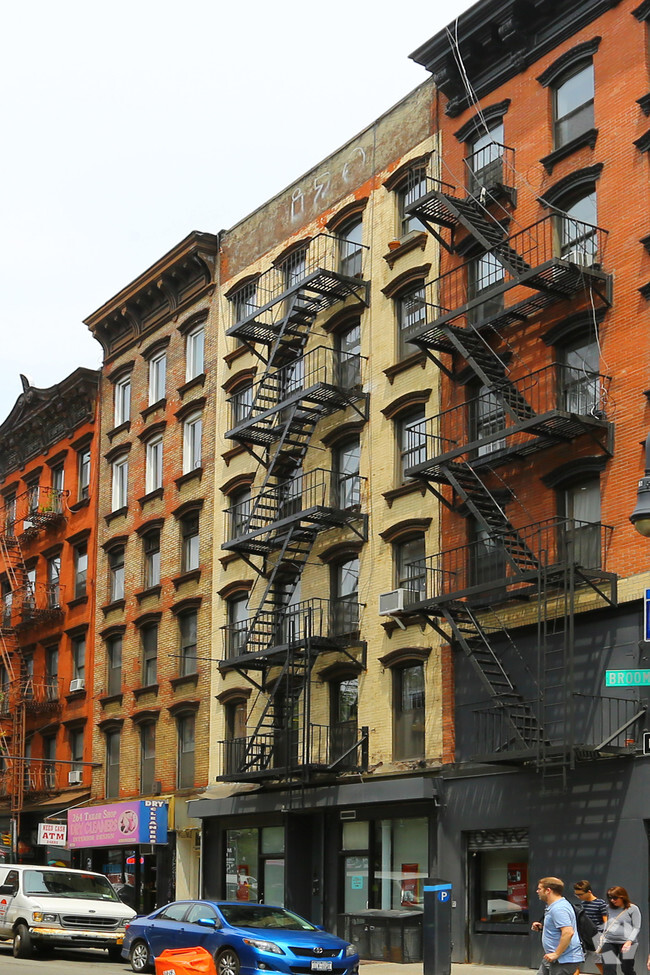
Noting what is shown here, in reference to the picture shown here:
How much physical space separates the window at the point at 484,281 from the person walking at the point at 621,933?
13.4 m

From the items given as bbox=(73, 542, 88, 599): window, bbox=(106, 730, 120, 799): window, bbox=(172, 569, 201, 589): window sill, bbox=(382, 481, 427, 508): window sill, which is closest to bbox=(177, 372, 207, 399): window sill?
bbox=(172, 569, 201, 589): window sill

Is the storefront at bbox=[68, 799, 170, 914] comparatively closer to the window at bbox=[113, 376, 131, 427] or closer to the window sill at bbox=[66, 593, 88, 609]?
the window sill at bbox=[66, 593, 88, 609]

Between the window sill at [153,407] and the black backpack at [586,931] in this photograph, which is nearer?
the black backpack at [586,931]

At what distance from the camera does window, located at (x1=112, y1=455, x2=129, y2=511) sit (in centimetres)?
4325

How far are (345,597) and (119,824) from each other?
35.3 ft

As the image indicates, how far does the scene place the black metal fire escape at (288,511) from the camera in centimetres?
3102

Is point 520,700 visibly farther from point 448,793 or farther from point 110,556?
point 110,556

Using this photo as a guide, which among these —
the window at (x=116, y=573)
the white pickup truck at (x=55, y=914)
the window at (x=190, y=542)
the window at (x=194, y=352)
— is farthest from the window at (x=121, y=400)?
the white pickup truck at (x=55, y=914)

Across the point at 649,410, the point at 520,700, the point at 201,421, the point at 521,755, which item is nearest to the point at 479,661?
the point at 520,700

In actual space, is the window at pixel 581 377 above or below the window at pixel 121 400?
below

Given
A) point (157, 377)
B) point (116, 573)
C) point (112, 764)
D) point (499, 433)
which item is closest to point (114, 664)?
point (116, 573)

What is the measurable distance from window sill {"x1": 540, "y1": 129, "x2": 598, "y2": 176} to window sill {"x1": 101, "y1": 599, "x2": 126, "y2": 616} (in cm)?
2068

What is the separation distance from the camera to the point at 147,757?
128 feet

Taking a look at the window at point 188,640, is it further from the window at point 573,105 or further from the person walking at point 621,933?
the person walking at point 621,933
